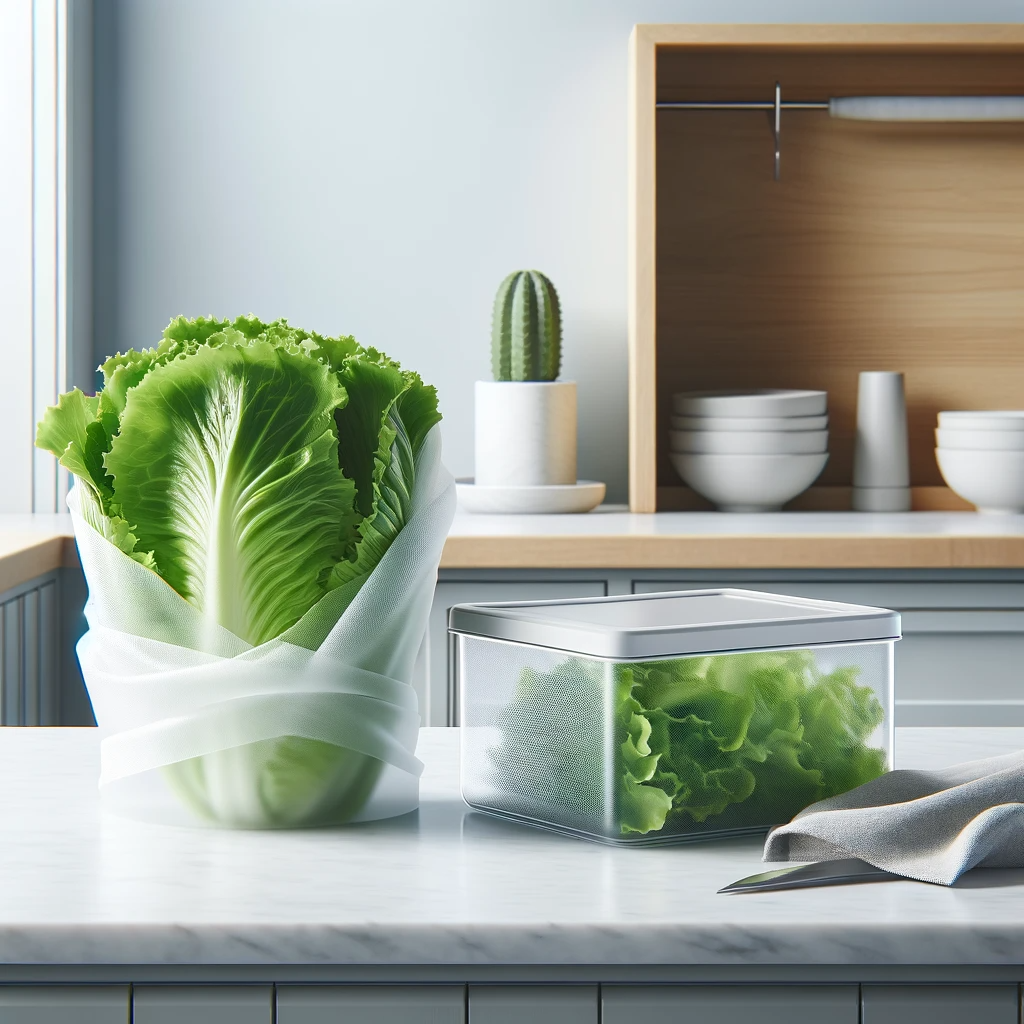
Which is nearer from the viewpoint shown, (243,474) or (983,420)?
(243,474)

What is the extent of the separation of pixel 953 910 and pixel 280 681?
12.8 inches

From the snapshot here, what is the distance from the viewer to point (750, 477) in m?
2.32

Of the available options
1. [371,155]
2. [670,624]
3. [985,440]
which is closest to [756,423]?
[985,440]

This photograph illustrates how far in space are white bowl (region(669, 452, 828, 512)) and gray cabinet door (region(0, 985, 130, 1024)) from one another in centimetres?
185

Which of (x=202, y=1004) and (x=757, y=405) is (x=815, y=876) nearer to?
(x=202, y=1004)

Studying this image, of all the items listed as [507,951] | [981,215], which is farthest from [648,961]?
[981,215]

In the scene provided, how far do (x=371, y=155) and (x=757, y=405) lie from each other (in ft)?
2.77

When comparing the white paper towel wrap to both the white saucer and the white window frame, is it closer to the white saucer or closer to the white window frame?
the white saucer

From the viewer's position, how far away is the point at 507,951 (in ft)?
1.81

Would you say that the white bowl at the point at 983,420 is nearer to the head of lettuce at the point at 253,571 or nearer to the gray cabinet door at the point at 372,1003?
the head of lettuce at the point at 253,571

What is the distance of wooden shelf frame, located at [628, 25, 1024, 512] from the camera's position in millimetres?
2264

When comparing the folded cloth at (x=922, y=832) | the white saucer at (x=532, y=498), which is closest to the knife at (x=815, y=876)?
the folded cloth at (x=922, y=832)

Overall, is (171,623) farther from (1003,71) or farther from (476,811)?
(1003,71)

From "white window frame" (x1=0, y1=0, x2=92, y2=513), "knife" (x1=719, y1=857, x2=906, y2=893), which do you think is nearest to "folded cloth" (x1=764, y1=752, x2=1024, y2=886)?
"knife" (x1=719, y1=857, x2=906, y2=893)
